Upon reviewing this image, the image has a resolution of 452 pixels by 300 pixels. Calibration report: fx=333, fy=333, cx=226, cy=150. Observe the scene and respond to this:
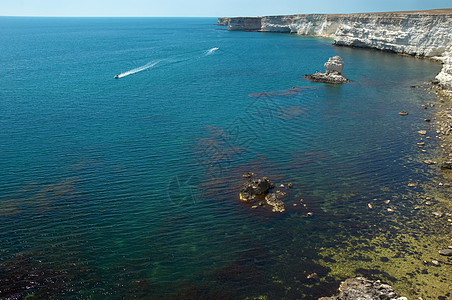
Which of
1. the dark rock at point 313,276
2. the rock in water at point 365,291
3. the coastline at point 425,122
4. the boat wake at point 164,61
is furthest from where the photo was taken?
the boat wake at point 164,61

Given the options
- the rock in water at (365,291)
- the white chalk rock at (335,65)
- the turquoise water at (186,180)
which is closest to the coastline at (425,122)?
the rock in water at (365,291)

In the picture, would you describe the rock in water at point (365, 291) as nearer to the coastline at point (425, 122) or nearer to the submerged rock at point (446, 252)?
the coastline at point (425, 122)

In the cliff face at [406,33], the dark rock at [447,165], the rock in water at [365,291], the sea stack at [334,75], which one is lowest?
the rock in water at [365,291]

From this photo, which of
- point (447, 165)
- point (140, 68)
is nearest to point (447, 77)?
point (447, 165)

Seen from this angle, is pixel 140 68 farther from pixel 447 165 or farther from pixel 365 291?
pixel 365 291

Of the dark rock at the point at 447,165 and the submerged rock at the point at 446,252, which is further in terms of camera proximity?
the dark rock at the point at 447,165

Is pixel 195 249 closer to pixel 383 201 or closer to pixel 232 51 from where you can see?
pixel 383 201
